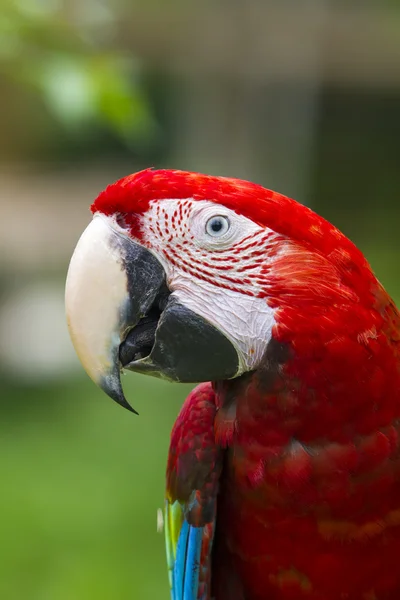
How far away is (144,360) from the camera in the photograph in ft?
3.81

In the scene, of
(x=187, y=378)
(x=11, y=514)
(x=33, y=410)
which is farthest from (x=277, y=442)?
(x=33, y=410)

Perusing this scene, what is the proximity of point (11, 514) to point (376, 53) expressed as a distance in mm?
5021

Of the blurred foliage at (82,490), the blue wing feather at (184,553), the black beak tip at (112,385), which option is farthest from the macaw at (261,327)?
the blurred foliage at (82,490)

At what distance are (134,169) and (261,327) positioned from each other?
6.35m

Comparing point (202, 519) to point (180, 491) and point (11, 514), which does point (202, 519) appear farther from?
point (11, 514)

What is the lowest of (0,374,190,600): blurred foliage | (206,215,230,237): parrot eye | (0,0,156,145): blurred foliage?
(0,374,190,600): blurred foliage

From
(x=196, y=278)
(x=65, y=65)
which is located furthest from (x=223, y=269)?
(x=65, y=65)

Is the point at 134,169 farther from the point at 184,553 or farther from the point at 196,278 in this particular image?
the point at 196,278

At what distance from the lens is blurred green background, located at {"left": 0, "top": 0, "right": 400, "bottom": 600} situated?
3.21 meters

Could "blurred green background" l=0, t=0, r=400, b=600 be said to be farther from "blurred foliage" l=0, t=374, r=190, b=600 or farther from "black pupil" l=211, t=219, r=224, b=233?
"black pupil" l=211, t=219, r=224, b=233

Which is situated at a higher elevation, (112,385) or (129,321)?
(129,321)

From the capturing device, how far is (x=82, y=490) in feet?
12.1

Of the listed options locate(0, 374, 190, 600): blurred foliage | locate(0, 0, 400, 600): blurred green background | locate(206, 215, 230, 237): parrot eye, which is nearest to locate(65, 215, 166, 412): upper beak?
locate(206, 215, 230, 237): parrot eye

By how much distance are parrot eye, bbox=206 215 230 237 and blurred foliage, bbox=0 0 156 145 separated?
0.34 m
